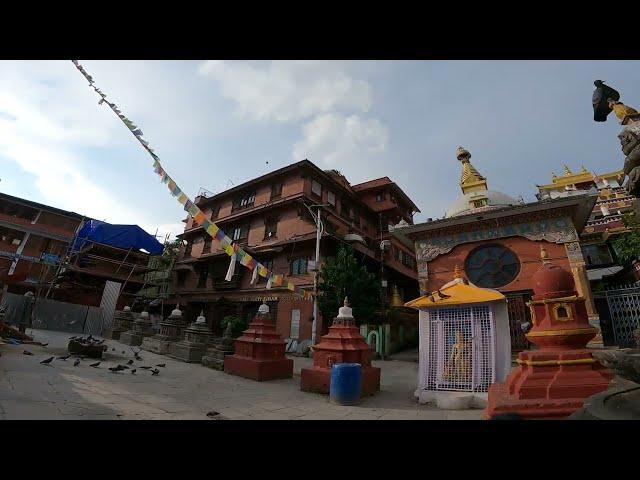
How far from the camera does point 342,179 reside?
92.2 ft

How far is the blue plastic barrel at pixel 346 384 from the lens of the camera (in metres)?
7.35

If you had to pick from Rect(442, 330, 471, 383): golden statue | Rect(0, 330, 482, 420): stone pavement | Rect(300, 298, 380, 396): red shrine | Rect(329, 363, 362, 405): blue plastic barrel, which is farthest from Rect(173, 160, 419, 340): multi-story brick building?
Rect(442, 330, 471, 383): golden statue

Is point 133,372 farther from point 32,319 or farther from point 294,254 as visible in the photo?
point 32,319

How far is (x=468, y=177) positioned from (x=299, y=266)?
1196 centimetres

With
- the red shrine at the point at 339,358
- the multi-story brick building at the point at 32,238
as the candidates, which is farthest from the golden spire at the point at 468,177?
the multi-story brick building at the point at 32,238

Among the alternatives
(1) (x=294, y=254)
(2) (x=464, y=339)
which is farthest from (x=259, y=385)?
(1) (x=294, y=254)

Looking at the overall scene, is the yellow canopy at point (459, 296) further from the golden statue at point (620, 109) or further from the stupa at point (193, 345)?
the stupa at point (193, 345)

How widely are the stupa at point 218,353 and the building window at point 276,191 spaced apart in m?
13.6

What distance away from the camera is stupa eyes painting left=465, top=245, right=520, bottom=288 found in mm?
12852

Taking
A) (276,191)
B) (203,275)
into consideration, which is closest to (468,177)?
(276,191)

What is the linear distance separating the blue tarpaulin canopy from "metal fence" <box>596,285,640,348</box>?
117 ft

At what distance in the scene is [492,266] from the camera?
13.3 m
